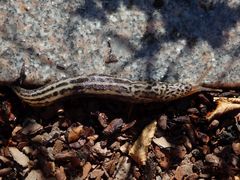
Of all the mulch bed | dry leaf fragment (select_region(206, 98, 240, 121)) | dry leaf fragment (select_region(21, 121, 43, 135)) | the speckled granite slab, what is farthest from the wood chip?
dry leaf fragment (select_region(206, 98, 240, 121))

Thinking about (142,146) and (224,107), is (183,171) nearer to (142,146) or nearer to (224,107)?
(142,146)

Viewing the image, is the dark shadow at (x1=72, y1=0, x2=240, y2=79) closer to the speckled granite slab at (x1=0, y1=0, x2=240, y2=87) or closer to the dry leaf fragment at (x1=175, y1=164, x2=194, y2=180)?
the speckled granite slab at (x1=0, y1=0, x2=240, y2=87)

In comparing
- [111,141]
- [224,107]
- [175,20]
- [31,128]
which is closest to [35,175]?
[31,128]

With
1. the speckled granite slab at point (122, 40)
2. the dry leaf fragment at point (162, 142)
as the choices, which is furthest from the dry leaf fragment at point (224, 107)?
the dry leaf fragment at point (162, 142)

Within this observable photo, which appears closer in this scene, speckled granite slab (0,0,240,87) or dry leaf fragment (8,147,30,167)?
dry leaf fragment (8,147,30,167)

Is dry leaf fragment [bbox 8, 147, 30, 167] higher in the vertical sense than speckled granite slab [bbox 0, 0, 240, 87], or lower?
lower

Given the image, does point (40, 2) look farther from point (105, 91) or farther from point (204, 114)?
point (204, 114)

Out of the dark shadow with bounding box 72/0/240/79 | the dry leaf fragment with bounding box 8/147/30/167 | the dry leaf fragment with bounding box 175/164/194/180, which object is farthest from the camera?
the dark shadow with bounding box 72/0/240/79
